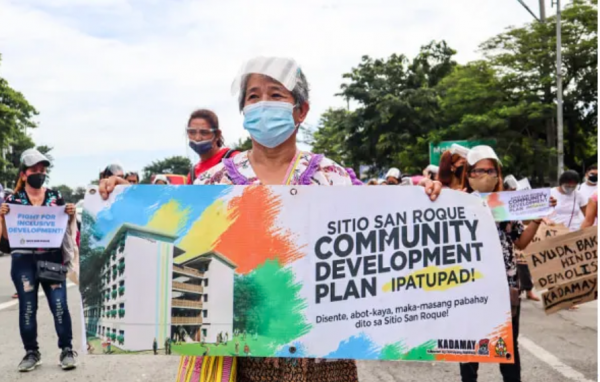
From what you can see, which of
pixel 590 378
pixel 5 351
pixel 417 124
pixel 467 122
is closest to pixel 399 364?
pixel 590 378

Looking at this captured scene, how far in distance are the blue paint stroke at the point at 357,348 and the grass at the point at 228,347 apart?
0.73 ft

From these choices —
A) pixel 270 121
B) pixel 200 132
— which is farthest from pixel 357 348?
pixel 200 132

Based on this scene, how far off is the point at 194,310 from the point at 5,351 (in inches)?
189

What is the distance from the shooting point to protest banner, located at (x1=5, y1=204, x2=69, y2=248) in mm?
5512

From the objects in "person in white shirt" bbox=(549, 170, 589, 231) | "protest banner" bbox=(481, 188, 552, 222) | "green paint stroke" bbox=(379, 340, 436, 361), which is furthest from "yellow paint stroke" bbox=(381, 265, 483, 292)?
"person in white shirt" bbox=(549, 170, 589, 231)

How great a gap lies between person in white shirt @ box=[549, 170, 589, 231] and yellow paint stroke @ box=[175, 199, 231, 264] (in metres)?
7.40

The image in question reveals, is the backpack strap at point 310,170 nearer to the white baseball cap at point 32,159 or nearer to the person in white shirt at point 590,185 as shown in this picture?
the white baseball cap at point 32,159

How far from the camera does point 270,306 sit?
2.32 meters

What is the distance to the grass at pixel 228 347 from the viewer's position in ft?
7.57

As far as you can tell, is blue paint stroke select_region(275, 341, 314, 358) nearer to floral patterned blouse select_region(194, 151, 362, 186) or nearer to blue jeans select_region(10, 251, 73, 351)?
floral patterned blouse select_region(194, 151, 362, 186)

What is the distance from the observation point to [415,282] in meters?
2.35

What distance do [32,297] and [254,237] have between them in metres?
3.97

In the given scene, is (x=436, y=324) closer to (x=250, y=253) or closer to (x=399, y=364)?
(x=250, y=253)

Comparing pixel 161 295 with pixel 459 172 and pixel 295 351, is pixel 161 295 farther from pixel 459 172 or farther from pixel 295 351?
pixel 459 172
